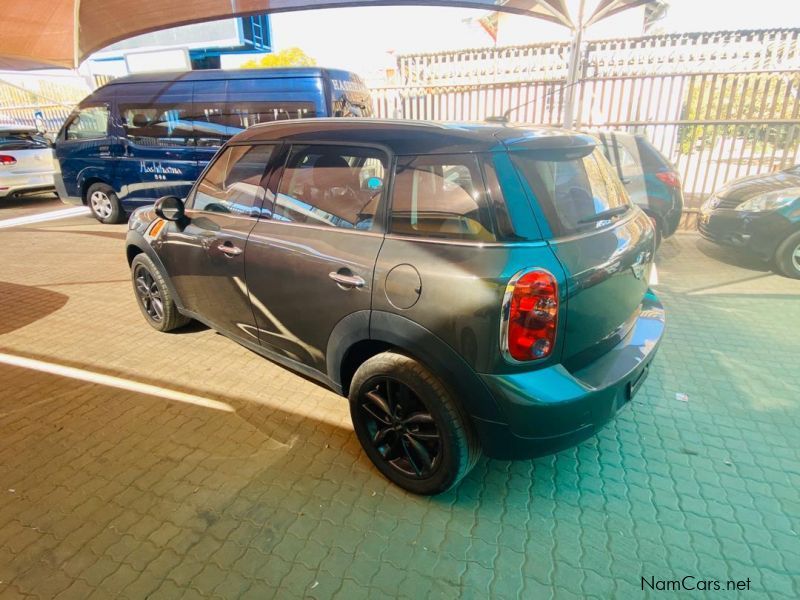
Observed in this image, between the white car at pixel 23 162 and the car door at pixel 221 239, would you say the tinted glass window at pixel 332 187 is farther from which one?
the white car at pixel 23 162

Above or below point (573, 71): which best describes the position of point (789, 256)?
below

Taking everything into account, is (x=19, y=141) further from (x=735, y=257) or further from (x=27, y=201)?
(x=735, y=257)

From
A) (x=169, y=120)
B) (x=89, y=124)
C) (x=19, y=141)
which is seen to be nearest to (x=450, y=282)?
(x=169, y=120)

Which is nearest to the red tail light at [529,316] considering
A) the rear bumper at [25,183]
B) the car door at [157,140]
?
the car door at [157,140]

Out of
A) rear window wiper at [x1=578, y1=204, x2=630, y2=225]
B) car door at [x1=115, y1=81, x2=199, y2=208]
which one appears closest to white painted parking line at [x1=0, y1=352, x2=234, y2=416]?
rear window wiper at [x1=578, y1=204, x2=630, y2=225]

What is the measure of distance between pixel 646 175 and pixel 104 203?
8824mm

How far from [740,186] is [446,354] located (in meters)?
5.80

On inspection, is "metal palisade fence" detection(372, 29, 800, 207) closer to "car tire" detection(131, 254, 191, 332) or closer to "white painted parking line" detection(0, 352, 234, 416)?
"car tire" detection(131, 254, 191, 332)

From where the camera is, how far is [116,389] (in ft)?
10.5

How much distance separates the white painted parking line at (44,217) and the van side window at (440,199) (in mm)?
9574

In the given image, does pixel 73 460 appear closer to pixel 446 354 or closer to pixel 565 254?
pixel 446 354

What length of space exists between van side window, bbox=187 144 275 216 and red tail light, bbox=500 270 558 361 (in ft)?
5.66

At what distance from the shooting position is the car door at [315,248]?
7.30 feet

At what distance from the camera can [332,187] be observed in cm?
248
